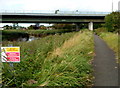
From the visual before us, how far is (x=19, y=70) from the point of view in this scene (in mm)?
5863

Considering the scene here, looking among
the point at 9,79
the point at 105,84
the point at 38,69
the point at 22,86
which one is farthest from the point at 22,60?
the point at 105,84

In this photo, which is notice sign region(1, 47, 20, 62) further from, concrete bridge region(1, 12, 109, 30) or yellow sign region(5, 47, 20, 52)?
concrete bridge region(1, 12, 109, 30)

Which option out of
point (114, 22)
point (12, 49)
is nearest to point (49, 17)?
point (114, 22)

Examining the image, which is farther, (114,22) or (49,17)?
(49,17)

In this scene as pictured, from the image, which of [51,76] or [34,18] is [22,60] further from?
[34,18]

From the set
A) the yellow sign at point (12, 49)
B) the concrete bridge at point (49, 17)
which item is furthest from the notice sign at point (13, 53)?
the concrete bridge at point (49, 17)

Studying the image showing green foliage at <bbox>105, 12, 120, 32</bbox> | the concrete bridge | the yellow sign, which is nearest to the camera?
the yellow sign

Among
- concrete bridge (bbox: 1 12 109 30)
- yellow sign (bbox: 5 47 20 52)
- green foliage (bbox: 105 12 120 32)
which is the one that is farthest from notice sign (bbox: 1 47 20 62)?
concrete bridge (bbox: 1 12 109 30)

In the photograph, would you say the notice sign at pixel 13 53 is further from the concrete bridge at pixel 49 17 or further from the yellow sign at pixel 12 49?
the concrete bridge at pixel 49 17

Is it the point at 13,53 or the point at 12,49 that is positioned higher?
the point at 12,49

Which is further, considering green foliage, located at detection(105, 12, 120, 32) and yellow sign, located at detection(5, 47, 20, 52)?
green foliage, located at detection(105, 12, 120, 32)

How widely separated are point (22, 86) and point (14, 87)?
35cm

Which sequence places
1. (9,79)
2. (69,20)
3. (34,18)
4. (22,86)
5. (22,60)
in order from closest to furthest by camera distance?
(22,86) < (9,79) < (22,60) < (34,18) < (69,20)

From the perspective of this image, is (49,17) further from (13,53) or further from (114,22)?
(13,53)
